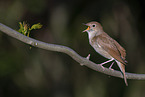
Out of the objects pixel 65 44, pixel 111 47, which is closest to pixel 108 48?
pixel 111 47

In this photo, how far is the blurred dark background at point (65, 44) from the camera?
915 centimetres

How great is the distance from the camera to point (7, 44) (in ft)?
31.9

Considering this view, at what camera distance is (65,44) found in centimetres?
929

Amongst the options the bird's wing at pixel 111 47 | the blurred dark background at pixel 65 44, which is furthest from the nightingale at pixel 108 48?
the blurred dark background at pixel 65 44

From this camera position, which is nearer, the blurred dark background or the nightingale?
the nightingale

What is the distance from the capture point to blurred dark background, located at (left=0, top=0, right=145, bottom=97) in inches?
360

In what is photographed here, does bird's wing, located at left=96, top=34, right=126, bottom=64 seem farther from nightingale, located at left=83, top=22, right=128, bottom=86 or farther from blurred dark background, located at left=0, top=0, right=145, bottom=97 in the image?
blurred dark background, located at left=0, top=0, right=145, bottom=97

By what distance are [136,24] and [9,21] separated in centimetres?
431

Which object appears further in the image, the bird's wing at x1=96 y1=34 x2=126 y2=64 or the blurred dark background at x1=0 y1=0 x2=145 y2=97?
the blurred dark background at x1=0 y1=0 x2=145 y2=97

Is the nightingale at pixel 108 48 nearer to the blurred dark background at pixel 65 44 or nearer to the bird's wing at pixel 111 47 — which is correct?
the bird's wing at pixel 111 47

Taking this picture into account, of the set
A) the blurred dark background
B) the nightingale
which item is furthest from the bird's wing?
the blurred dark background

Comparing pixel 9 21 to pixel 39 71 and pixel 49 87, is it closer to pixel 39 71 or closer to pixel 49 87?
pixel 39 71

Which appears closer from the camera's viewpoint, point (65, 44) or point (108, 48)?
point (108, 48)

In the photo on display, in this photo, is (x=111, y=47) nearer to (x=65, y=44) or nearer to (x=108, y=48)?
(x=108, y=48)
